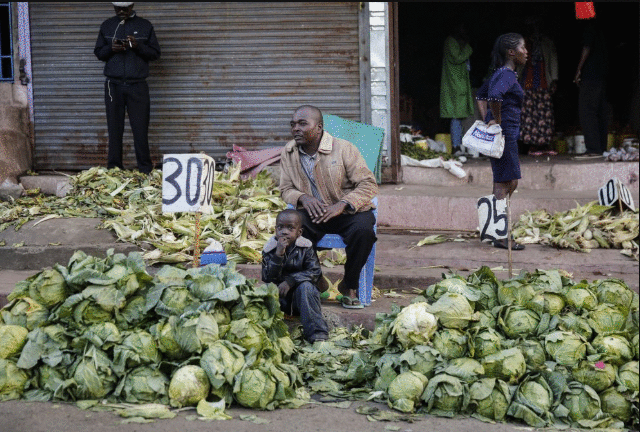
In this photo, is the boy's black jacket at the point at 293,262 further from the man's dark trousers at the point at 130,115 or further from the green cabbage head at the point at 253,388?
the man's dark trousers at the point at 130,115

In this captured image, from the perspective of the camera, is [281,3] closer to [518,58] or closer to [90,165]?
[90,165]

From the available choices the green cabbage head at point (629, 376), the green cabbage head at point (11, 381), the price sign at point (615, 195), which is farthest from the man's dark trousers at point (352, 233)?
the price sign at point (615, 195)

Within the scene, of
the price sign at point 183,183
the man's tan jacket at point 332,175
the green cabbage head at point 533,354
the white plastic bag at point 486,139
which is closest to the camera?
the green cabbage head at point 533,354

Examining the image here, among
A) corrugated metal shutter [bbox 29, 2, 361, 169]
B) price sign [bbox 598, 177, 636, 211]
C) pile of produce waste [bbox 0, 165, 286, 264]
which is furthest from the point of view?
corrugated metal shutter [bbox 29, 2, 361, 169]

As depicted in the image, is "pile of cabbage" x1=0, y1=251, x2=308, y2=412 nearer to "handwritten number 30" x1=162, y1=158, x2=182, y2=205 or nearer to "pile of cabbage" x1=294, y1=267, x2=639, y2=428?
"pile of cabbage" x1=294, y1=267, x2=639, y2=428

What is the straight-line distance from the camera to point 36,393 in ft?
13.5

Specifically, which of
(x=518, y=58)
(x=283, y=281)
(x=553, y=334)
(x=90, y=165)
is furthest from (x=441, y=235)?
(x=90, y=165)

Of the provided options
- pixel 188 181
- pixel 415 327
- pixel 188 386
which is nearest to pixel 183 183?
pixel 188 181

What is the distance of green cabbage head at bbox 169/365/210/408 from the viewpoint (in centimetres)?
393

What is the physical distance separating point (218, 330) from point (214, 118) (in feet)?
18.2

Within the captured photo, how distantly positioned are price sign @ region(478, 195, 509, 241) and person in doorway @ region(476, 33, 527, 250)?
67 cm

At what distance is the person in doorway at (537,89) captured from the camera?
1083cm

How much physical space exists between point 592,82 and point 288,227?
7050mm

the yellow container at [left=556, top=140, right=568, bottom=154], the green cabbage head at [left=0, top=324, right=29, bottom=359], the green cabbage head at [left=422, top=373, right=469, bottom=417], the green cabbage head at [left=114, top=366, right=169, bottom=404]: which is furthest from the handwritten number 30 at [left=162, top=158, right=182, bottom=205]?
the yellow container at [left=556, top=140, right=568, bottom=154]
